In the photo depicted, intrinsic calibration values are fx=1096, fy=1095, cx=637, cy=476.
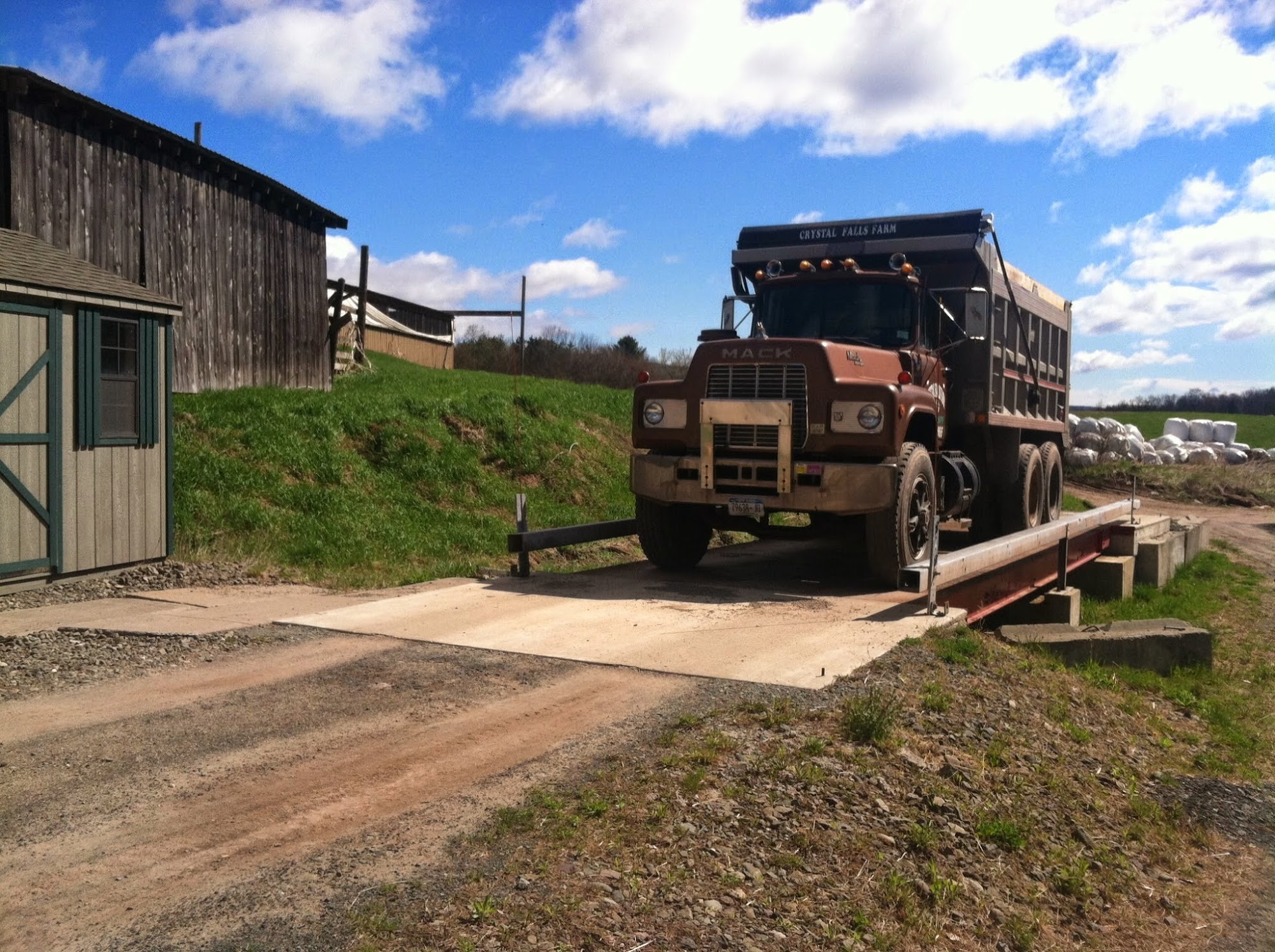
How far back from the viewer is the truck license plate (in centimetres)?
959

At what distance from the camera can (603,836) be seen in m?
4.36

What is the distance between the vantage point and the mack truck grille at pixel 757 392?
9508 millimetres

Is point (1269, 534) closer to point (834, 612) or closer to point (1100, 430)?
point (1100, 430)

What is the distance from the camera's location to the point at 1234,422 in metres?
56.0

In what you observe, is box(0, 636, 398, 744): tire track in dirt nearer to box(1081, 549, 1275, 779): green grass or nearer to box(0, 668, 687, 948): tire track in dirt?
box(0, 668, 687, 948): tire track in dirt

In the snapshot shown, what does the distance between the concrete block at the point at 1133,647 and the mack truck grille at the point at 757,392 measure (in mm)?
2656

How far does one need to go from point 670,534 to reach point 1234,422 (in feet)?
178

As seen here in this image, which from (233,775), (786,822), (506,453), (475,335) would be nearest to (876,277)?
(786,822)

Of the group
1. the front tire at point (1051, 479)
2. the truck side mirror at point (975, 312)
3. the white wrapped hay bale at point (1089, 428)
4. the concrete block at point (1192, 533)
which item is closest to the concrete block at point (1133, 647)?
the truck side mirror at point (975, 312)

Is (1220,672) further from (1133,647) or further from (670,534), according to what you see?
(670,534)

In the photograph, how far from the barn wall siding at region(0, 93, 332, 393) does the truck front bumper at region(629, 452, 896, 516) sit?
1060cm

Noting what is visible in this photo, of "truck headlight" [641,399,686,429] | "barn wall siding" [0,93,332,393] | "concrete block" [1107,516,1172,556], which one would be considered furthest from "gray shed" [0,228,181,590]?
"concrete block" [1107,516,1172,556]

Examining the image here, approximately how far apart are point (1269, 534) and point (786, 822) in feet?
77.8

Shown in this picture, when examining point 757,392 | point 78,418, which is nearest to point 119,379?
point 78,418
